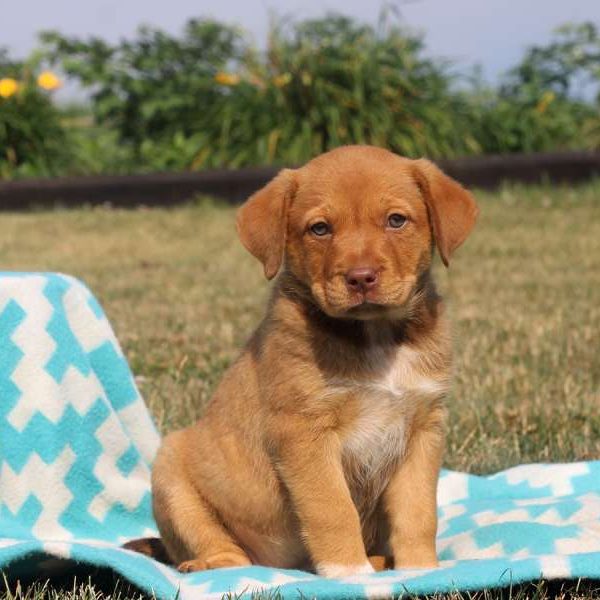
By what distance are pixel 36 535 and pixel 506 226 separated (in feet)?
25.6

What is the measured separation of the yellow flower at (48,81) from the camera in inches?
589

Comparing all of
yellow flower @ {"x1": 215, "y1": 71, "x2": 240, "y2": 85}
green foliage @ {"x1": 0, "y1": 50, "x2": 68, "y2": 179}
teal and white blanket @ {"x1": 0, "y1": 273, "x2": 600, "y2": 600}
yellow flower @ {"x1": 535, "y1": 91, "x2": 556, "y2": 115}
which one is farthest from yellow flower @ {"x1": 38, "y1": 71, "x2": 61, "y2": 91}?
teal and white blanket @ {"x1": 0, "y1": 273, "x2": 600, "y2": 600}

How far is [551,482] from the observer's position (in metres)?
4.52

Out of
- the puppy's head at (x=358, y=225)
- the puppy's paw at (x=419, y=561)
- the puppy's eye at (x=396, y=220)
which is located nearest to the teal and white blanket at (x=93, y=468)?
the puppy's paw at (x=419, y=561)

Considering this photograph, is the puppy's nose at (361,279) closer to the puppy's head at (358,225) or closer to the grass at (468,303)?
the puppy's head at (358,225)

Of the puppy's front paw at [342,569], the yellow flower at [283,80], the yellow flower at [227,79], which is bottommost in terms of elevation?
Result: the yellow flower at [227,79]

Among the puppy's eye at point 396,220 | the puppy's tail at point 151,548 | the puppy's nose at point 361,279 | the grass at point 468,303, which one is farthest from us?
the grass at point 468,303

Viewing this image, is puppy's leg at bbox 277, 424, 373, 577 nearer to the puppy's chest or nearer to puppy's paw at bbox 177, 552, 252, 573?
the puppy's chest

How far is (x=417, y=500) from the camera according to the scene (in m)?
3.62

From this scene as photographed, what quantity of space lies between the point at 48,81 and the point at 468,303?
8.31 meters

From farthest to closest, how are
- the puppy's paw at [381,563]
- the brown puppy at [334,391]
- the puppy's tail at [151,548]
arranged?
the puppy's tail at [151,548] < the puppy's paw at [381,563] < the brown puppy at [334,391]

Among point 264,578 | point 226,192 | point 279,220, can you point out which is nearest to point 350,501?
point 264,578

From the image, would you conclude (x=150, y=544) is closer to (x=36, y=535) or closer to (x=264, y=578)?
(x=36, y=535)

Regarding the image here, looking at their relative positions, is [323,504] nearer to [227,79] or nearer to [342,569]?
[342,569]
